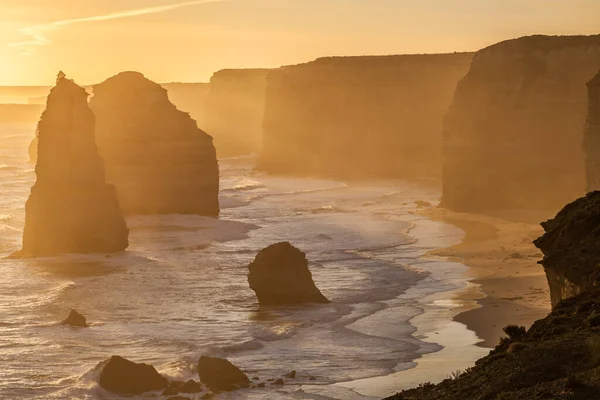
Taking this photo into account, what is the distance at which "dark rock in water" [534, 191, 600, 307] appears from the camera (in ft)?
55.6

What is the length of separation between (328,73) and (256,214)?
58910 mm

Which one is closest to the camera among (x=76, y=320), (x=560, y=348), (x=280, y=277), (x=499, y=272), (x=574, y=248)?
(x=560, y=348)

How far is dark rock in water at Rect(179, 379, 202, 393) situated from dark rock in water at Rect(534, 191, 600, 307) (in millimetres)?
8682

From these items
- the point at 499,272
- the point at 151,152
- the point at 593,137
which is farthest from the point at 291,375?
the point at 151,152

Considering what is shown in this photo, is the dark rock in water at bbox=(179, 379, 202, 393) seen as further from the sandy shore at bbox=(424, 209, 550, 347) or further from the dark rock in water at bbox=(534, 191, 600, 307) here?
the sandy shore at bbox=(424, 209, 550, 347)

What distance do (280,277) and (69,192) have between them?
17.2m

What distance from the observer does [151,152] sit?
2542 inches

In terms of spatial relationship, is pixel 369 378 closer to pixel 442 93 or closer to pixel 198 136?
pixel 198 136

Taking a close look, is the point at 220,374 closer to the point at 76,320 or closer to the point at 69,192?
the point at 76,320

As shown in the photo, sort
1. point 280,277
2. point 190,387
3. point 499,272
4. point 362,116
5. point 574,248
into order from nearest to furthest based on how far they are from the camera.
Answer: point 574,248, point 190,387, point 280,277, point 499,272, point 362,116

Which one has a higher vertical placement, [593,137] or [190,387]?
[593,137]

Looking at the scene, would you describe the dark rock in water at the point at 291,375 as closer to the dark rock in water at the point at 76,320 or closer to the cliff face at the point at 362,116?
the dark rock in water at the point at 76,320

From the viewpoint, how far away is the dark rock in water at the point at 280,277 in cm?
3475

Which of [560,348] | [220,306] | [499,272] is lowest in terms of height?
[220,306]
